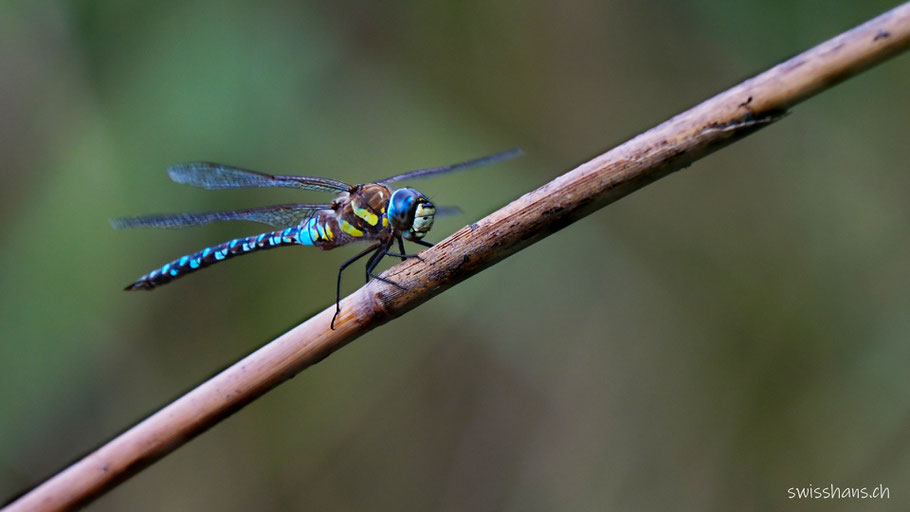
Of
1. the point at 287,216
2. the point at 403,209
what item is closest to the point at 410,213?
the point at 403,209

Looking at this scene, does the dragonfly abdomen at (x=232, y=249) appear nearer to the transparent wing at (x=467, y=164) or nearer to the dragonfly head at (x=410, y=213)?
the transparent wing at (x=467, y=164)

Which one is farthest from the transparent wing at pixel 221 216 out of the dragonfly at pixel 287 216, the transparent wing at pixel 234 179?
the transparent wing at pixel 234 179

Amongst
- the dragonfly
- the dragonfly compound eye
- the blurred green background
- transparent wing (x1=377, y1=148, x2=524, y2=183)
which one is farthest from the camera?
the blurred green background

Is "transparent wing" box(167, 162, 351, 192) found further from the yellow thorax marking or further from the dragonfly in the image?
the yellow thorax marking

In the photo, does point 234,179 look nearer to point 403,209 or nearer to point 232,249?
point 232,249

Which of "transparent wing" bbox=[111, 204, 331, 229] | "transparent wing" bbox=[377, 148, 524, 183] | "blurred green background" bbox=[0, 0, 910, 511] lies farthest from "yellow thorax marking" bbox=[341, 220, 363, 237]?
"blurred green background" bbox=[0, 0, 910, 511]
